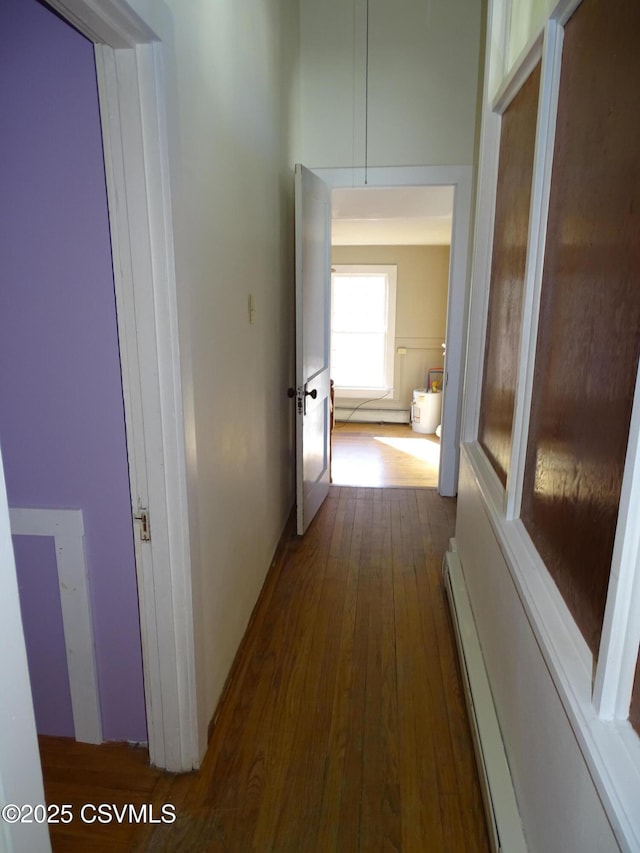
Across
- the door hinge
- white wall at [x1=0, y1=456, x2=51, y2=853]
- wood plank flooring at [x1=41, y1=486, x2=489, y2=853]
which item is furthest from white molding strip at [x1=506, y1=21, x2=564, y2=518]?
white wall at [x1=0, y1=456, x2=51, y2=853]

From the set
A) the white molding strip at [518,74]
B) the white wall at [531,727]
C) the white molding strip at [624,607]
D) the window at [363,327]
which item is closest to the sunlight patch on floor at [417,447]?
the window at [363,327]

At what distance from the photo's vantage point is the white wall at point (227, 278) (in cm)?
144

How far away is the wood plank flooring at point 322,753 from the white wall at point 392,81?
2694 millimetres

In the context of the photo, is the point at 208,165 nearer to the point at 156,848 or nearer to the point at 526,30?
the point at 526,30

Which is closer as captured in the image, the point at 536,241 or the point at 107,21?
the point at 107,21

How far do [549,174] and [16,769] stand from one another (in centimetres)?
162

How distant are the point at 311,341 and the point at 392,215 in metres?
1.98

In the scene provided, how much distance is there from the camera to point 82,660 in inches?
64.7

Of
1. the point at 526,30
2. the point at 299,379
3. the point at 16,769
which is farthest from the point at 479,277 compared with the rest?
the point at 16,769

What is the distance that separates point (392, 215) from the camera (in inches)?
177

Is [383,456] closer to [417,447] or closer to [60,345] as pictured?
[417,447]

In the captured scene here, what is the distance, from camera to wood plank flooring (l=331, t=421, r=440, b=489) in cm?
445

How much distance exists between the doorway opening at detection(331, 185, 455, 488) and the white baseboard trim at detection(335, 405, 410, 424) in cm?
1

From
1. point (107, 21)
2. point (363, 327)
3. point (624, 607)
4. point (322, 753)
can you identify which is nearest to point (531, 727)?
point (624, 607)
